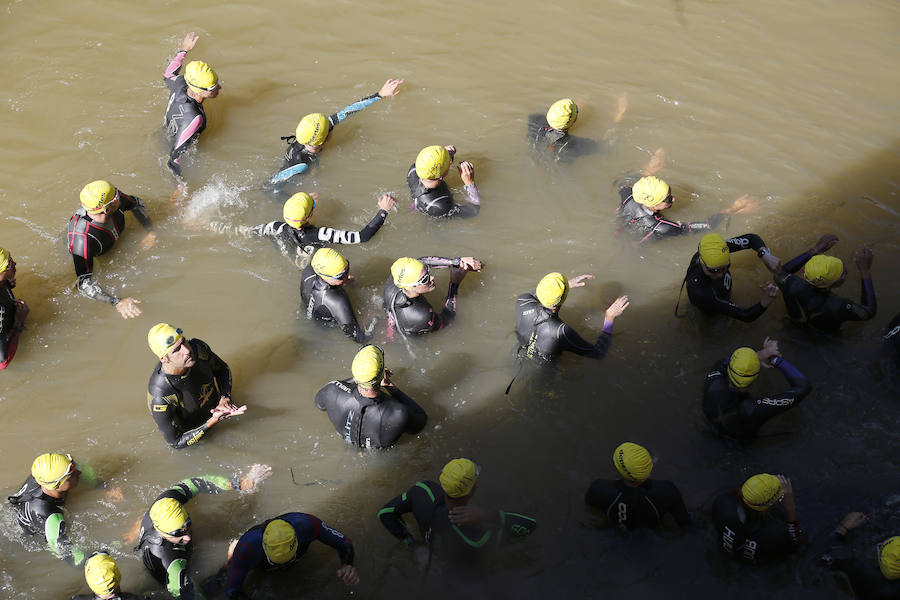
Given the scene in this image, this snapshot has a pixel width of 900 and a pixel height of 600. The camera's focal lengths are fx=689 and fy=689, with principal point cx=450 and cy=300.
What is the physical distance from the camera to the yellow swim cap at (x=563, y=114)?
9.50m

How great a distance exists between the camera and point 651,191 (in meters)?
8.62

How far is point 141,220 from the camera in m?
9.02

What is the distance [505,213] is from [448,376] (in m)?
2.75

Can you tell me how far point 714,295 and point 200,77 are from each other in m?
7.32

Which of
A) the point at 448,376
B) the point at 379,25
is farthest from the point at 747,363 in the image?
the point at 379,25

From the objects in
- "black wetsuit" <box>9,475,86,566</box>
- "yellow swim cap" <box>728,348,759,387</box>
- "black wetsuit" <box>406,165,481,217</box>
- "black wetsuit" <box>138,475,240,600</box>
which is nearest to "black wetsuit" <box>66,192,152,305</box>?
"black wetsuit" <box>9,475,86,566</box>

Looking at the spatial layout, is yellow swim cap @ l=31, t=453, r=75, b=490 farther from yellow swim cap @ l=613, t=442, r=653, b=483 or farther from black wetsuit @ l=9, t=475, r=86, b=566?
yellow swim cap @ l=613, t=442, r=653, b=483

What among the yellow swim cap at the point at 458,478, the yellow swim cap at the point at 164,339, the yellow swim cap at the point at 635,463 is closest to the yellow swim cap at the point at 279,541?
the yellow swim cap at the point at 458,478

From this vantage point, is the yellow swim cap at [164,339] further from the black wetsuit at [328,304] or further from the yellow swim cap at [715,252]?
the yellow swim cap at [715,252]

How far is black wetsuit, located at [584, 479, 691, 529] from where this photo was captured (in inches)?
261

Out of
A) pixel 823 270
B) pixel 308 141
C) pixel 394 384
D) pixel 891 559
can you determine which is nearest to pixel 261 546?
pixel 394 384

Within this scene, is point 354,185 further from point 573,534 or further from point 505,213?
point 573,534

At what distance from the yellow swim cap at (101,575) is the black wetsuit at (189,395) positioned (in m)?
1.44

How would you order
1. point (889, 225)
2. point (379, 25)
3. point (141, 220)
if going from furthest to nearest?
point (379, 25)
point (889, 225)
point (141, 220)
